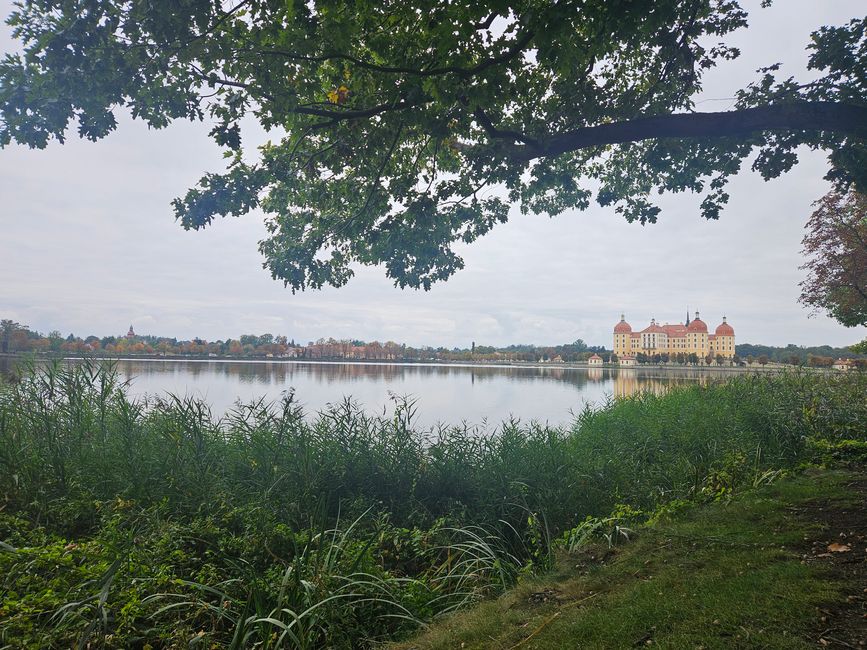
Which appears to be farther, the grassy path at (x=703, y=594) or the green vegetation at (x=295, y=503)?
the green vegetation at (x=295, y=503)

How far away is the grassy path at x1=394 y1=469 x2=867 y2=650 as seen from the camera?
180 cm

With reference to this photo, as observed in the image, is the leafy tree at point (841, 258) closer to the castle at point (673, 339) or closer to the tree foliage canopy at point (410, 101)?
the tree foliage canopy at point (410, 101)

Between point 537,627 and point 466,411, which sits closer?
point 537,627

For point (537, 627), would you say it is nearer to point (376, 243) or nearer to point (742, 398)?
point (376, 243)

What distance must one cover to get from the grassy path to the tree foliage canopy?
3699 mm

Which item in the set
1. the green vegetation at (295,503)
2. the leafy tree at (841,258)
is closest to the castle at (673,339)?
the leafy tree at (841,258)

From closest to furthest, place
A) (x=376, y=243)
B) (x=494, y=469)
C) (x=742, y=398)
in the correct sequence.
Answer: (x=494, y=469), (x=376, y=243), (x=742, y=398)

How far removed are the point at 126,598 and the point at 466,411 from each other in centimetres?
886

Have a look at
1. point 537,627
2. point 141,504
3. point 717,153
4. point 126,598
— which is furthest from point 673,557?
point 717,153

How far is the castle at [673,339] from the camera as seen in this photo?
56250 mm

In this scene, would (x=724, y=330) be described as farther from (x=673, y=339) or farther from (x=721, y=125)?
(x=721, y=125)

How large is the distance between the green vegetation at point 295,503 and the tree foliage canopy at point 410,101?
8.17 feet

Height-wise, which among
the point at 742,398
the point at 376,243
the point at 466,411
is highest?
the point at 376,243

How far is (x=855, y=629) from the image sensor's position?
Answer: 174 cm
